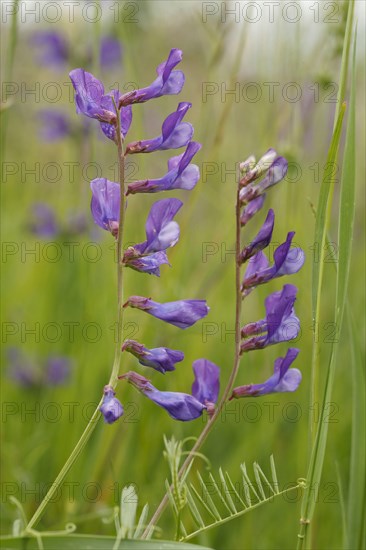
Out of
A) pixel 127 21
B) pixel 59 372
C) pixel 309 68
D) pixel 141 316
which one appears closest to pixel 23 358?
pixel 59 372

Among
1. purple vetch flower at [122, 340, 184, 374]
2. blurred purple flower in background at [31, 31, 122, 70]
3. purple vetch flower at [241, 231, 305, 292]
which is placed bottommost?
purple vetch flower at [122, 340, 184, 374]

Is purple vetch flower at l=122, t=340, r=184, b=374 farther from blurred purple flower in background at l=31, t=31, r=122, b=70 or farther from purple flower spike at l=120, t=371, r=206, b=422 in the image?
blurred purple flower in background at l=31, t=31, r=122, b=70

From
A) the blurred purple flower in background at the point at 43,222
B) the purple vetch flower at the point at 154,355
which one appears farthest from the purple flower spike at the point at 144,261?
the blurred purple flower in background at the point at 43,222

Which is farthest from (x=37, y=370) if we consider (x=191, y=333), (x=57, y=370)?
(x=191, y=333)

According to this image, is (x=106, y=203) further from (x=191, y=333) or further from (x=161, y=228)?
(x=191, y=333)

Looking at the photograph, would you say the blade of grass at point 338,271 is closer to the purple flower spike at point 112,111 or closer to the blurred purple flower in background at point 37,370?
the purple flower spike at point 112,111

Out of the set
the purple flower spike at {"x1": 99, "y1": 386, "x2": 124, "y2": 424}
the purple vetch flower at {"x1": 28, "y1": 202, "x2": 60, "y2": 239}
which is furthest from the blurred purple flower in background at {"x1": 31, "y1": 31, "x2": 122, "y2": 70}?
the purple flower spike at {"x1": 99, "y1": 386, "x2": 124, "y2": 424}

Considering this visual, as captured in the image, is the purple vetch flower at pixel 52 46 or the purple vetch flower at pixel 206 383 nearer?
the purple vetch flower at pixel 206 383
